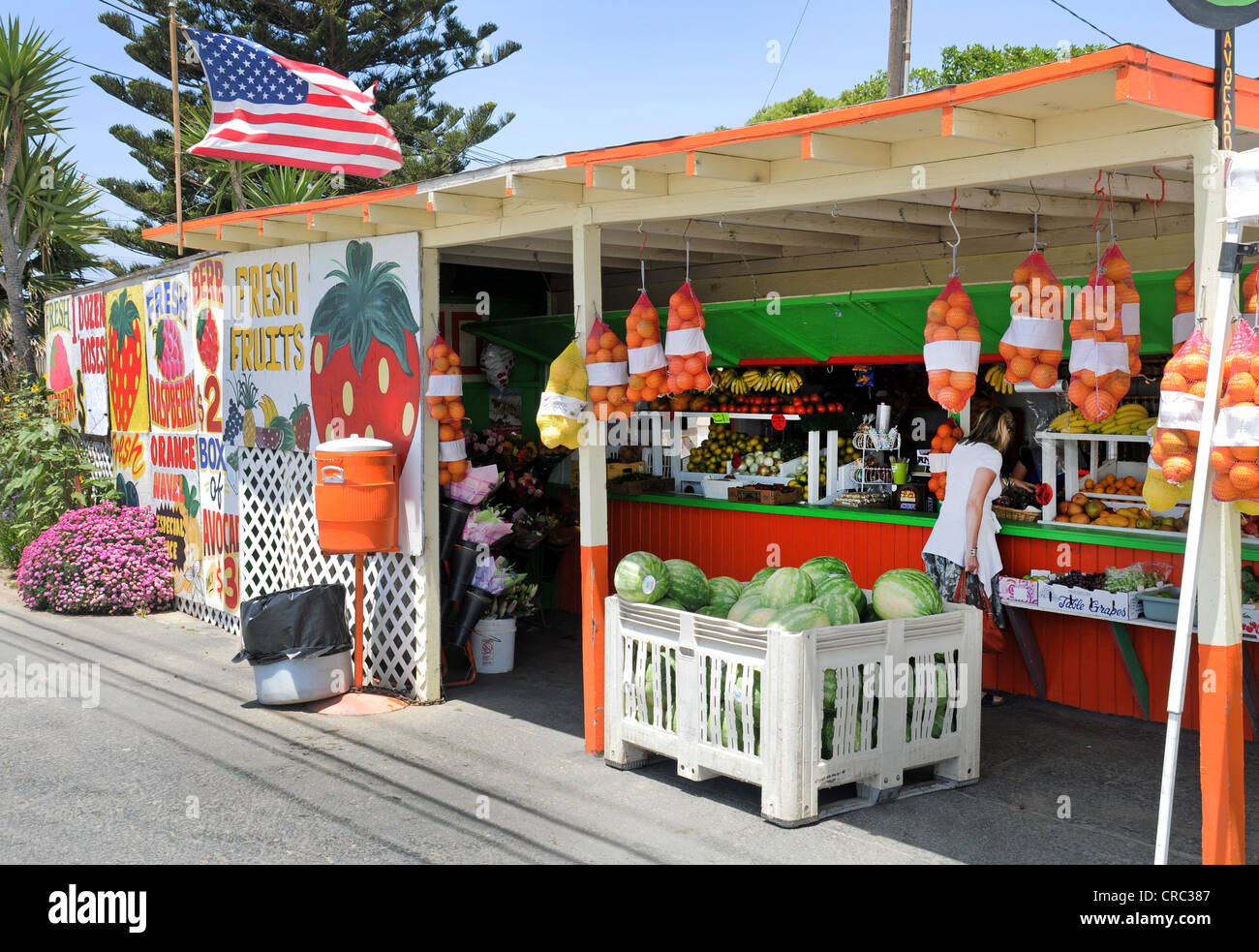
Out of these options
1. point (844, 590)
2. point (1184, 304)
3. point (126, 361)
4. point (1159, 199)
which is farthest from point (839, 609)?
point (126, 361)


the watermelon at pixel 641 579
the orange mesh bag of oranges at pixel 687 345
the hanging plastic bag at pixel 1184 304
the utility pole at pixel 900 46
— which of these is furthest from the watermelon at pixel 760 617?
the utility pole at pixel 900 46

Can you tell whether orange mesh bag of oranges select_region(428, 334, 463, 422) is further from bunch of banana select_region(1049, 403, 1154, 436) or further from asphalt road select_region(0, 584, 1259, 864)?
bunch of banana select_region(1049, 403, 1154, 436)

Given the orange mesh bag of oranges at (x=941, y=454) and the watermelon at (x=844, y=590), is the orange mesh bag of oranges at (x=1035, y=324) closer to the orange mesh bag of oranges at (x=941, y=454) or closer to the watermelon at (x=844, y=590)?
the watermelon at (x=844, y=590)

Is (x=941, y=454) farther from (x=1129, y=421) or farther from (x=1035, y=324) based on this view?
(x=1035, y=324)

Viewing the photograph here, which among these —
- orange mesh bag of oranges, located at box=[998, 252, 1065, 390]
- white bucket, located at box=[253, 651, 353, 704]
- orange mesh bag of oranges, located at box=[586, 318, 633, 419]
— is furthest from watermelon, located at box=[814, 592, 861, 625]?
white bucket, located at box=[253, 651, 353, 704]

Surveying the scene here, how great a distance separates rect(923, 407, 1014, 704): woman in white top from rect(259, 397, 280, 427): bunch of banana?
5.20 meters

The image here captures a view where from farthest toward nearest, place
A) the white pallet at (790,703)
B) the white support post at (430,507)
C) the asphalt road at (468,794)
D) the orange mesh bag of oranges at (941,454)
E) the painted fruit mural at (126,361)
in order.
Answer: the painted fruit mural at (126,361)
the orange mesh bag of oranges at (941,454)
the white support post at (430,507)
the white pallet at (790,703)
the asphalt road at (468,794)

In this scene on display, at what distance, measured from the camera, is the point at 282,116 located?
857 cm

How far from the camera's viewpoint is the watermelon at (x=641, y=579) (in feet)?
20.7

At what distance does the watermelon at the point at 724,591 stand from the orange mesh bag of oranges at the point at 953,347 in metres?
1.71

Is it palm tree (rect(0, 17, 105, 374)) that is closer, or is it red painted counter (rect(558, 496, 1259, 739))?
red painted counter (rect(558, 496, 1259, 739))

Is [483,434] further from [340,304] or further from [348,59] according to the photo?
[348,59]

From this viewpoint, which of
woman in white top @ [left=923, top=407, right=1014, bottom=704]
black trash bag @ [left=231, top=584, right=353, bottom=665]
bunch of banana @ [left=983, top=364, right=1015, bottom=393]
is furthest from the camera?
bunch of banana @ [left=983, top=364, right=1015, bottom=393]

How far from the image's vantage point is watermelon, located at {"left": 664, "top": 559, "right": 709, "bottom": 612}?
646cm
